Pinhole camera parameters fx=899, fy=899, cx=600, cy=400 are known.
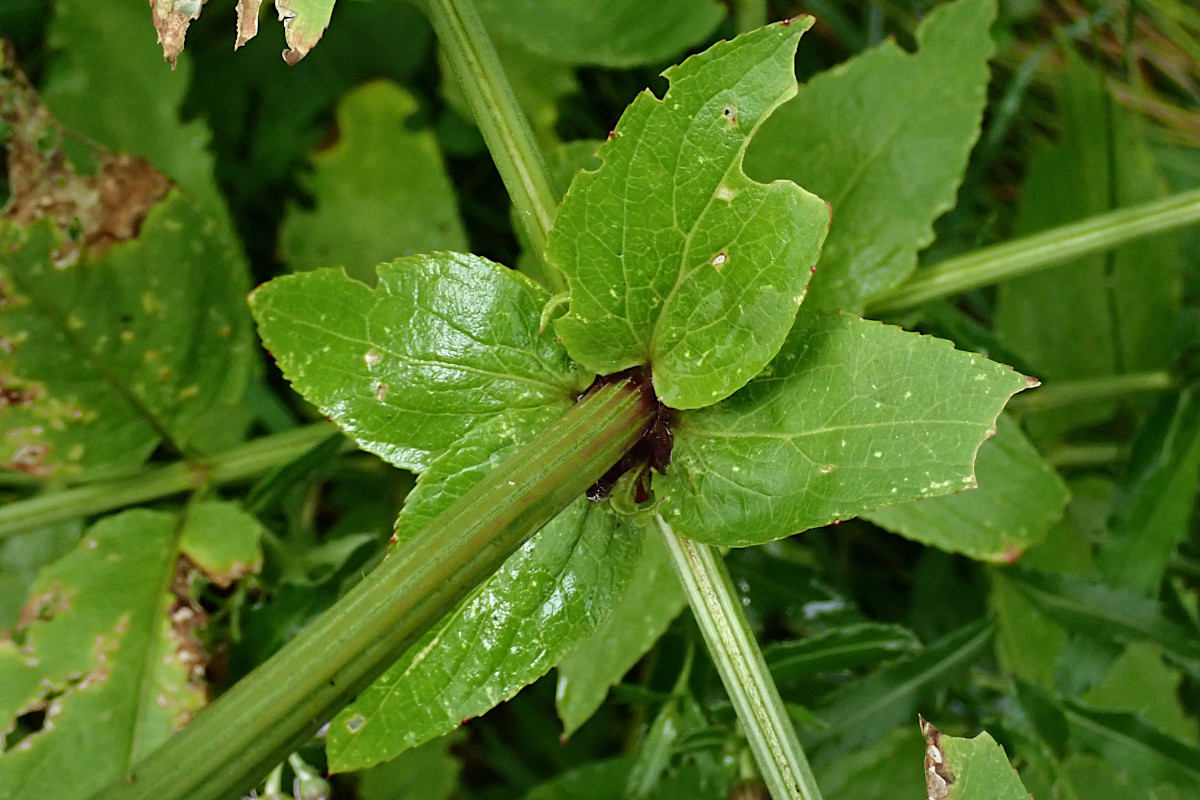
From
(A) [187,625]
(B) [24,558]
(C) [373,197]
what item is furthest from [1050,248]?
(B) [24,558]

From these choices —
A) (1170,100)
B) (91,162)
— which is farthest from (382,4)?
Result: (1170,100)

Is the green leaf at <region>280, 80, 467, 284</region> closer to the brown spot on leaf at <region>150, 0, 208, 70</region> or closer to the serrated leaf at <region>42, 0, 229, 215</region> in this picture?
the serrated leaf at <region>42, 0, 229, 215</region>

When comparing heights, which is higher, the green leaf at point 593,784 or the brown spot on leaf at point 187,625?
the brown spot on leaf at point 187,625

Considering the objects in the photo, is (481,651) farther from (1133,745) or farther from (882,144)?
(1133,745)

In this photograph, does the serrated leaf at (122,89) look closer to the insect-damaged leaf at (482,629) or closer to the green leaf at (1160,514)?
the insect-damaged leaf at (482,629)

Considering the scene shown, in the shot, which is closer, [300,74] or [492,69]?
[492,69]

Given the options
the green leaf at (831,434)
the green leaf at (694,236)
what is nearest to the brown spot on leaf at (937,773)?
the green leaf at (831,434)

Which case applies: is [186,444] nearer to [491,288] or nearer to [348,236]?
[348,236]
